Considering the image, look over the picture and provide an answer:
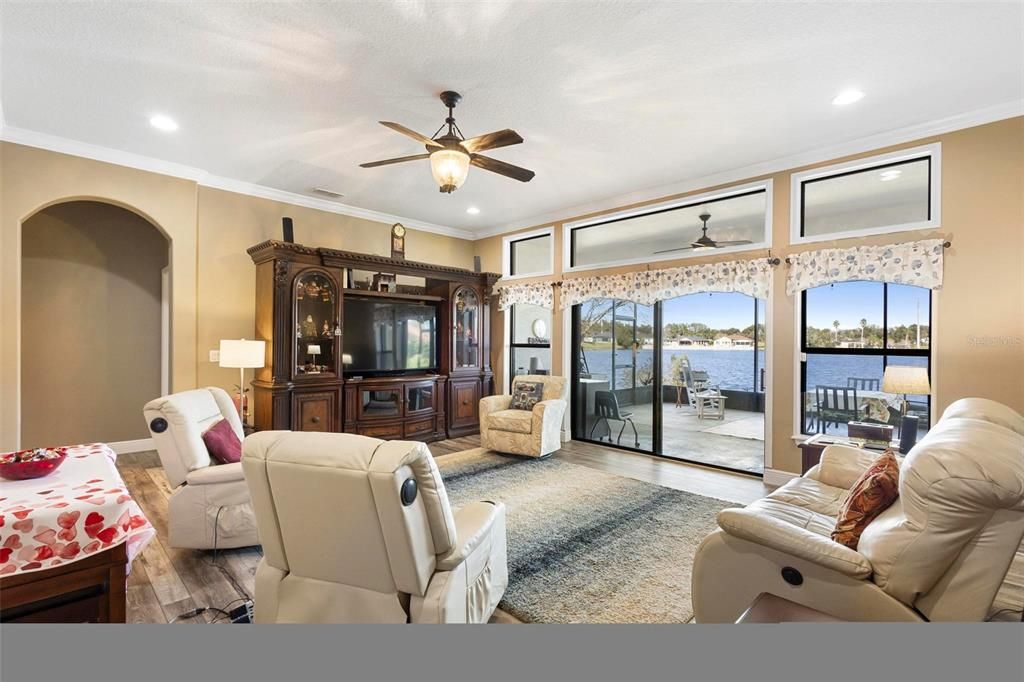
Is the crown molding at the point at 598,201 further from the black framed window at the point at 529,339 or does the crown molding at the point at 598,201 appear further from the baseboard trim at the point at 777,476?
the baseboard trim at the point at 777,476

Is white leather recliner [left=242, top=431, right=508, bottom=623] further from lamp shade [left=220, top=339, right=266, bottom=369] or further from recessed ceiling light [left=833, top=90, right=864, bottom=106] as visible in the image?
recessed ceiling light [left=833, top=90, right=864, bottom=106]

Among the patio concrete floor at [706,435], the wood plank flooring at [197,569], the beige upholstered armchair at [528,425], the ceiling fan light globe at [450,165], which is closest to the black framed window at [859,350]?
the patio concrete floor at [706,435]

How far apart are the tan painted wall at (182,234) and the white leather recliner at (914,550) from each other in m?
4.85

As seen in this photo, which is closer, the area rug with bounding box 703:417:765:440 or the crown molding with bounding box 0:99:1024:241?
the crown molding with bounding box 0:99:1024:241

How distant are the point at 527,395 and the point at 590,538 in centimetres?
245

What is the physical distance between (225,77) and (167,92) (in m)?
0.54

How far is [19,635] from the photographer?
546 millimetres

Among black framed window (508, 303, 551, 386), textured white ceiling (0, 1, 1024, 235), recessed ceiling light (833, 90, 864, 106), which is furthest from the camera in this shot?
black framed window (508, 303, 551, 386)

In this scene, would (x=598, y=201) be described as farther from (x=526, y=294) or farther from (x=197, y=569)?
(x=197, y=569)

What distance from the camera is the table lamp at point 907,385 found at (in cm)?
295

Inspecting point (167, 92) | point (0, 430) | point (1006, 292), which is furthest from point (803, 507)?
point (0, 430)

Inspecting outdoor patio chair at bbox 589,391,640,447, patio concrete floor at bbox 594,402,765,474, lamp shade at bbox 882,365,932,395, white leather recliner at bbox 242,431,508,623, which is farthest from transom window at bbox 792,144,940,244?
white leather recliner at bbox 242,431,508,623

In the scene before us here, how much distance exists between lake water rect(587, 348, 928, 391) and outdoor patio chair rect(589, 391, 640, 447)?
8.0 inches

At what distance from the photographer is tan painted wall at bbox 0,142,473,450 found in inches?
141
